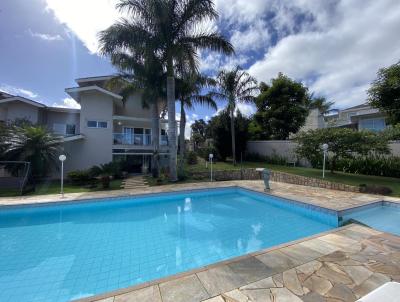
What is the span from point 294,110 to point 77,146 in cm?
2158

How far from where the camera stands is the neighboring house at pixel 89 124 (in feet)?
56.1

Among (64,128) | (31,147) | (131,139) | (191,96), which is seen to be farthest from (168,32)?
(64,128)

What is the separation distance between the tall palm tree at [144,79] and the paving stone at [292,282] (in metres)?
13.3

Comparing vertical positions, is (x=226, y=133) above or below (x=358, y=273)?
above

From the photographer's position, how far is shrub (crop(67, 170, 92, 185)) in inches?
538

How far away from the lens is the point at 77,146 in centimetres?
1714

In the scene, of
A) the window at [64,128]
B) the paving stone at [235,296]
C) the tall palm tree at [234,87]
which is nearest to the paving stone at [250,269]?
the paving stone at [235,296]

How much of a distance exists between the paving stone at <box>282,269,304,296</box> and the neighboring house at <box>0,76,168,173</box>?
16.7m

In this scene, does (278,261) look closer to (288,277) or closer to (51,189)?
(288,277)

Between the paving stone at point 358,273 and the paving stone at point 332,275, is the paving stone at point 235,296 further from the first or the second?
the paving stone at point 358,273

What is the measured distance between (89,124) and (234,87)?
44.8 feet

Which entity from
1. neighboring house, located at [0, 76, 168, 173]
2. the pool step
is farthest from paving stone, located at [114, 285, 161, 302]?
neighboring house, located at [0, 76, 168, 173]

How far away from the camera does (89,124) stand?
1762cm

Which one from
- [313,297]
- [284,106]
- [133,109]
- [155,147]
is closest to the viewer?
[313,297]
